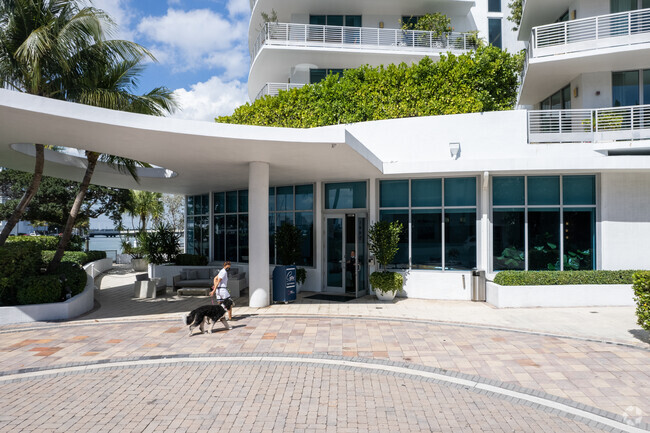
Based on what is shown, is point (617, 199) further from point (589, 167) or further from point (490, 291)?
point (490, 291)

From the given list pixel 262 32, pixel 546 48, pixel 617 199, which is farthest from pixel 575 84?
pixel 262 32

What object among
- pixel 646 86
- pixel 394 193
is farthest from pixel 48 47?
pixel 646 86

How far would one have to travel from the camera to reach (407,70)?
19.0m

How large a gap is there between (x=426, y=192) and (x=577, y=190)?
4.35 meters

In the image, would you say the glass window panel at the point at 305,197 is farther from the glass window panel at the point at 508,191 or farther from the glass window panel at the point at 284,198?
the glass window panel at the point at 508,191

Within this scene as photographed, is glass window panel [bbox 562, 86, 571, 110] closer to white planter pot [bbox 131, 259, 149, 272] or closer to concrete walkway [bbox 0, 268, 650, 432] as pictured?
concrete walkway [bbox 0, 268, 650, 432]

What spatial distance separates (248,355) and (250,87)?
80.7ft

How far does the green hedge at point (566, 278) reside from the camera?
39.4 feet

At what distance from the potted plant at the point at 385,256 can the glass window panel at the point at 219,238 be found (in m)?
8.47

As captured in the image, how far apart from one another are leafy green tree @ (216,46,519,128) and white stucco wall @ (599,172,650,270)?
21.5 ft

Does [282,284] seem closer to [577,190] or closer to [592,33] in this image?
[577,190]

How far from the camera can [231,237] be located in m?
19.0

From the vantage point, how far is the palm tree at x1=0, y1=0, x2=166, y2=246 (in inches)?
443

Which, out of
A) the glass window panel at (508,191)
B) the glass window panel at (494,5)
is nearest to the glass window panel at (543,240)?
the glass window panel at (508,191)
